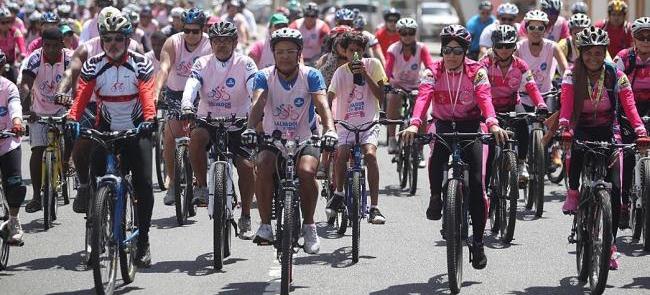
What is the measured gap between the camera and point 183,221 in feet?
47.5

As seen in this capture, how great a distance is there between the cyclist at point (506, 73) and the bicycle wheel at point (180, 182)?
9.85ft

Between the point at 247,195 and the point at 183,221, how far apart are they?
2.26m

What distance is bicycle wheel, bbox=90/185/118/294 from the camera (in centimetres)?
1003

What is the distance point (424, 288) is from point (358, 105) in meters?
3.16

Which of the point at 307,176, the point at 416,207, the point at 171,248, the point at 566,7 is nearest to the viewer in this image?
the point at 307,176

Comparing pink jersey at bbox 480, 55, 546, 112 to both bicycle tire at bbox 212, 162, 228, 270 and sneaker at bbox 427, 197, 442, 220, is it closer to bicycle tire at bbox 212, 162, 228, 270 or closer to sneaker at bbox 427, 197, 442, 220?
sneaker at bbox 427, 197, 442, 220

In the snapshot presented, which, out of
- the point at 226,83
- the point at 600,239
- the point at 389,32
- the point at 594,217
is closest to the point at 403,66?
the point at 389,32

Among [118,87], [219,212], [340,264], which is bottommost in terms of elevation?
[340,264]

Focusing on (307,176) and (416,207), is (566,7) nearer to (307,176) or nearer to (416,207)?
(416,207)

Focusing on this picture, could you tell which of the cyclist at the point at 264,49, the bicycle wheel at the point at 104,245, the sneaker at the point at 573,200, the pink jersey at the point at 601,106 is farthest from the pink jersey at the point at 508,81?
the cyclist at the point at 264,49

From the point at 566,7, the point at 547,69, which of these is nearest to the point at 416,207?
the point at 547,69

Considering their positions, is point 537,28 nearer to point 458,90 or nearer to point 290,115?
point 458,90

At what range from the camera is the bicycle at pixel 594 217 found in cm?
1022

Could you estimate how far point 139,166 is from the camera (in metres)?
11.2
